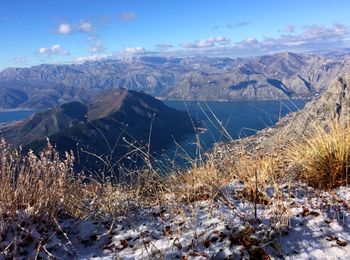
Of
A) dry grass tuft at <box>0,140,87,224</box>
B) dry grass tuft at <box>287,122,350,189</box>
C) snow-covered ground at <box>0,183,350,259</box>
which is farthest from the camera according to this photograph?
dry grass tuft at <box>287,122,350,189</box>

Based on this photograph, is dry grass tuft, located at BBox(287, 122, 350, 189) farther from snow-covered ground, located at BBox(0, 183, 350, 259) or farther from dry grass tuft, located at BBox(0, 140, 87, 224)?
dry grass tuft, located at BBox(0, 140, 87, 224)

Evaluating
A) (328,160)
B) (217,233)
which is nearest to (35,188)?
(217,233)

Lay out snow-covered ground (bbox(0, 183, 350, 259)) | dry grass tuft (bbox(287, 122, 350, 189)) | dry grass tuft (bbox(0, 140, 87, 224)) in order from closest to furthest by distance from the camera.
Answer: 1. snow-covered ground (bbox(0, 183, 350, 259))
2. dry grass tuft (bbox(0, 140, 87, 224))
3. dry grass tuft (bbox(287, 122, 350, 189))

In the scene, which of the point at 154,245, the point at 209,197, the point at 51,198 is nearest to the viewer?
the point at 154,245

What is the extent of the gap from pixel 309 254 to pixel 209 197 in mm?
1565

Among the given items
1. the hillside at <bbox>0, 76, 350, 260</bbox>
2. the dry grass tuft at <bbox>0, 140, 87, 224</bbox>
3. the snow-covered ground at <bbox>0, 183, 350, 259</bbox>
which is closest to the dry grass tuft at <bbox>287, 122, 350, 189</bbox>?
the hillside at <bbox>0, 76, 350, 260</bbox>

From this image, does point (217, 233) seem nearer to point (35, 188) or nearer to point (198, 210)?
point (198, 210)

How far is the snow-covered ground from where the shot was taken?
145 inches

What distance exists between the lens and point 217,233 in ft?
12.9

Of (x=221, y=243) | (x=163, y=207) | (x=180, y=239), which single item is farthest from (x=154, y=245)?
(x=163, y=207)

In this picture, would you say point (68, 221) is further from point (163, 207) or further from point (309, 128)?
point (309, 128)

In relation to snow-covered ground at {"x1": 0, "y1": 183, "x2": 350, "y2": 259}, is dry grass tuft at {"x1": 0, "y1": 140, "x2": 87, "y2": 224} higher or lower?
higher

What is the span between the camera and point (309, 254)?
3.59 metres

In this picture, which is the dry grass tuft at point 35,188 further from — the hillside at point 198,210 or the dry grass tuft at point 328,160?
the dry grass tuft at point 328,160
